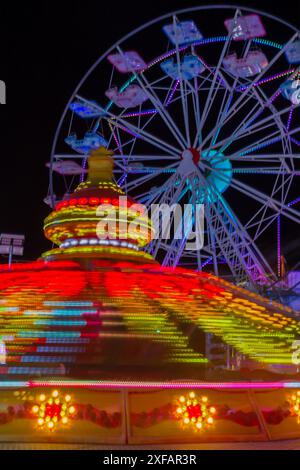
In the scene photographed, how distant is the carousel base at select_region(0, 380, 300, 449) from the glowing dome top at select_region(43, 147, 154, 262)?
3324 mm

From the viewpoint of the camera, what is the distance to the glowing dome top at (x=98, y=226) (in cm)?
938

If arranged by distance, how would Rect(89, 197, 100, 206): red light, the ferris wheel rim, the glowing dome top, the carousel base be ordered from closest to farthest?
the carousel base → the glowing dome top → Rect(89, 197, 100, 206): red light → the ferris wheel rim

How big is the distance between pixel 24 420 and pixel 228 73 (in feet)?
59.3

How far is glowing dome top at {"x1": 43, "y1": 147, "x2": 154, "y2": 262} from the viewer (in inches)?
369

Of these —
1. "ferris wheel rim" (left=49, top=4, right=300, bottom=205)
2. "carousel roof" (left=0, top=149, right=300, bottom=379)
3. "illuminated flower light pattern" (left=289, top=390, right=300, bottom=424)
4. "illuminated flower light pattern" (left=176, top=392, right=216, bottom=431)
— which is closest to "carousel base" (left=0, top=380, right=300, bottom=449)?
"illuminated flower light pattern" (left=176, top=392, right=216, bottom=431)

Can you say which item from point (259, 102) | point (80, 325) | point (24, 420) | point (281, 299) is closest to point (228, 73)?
point (259, 102)

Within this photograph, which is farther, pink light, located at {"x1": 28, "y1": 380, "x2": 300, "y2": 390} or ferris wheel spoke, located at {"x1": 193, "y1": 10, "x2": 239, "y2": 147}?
ferris wheel spoke, located at {"x1": 193, "y1": 10, "x2": 239, "y2": 147}

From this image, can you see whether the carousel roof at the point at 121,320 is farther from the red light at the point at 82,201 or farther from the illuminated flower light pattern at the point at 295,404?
the illuminated flower light pattern at the point at 295,404

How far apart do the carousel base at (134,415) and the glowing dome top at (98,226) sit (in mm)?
3324

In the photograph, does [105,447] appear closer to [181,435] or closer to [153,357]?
[181,435]

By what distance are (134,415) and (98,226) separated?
3922mm

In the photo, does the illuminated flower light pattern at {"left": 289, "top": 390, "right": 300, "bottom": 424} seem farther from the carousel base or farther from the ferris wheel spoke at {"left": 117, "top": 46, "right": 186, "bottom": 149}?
the ferris wheel spoke at {"left": 117, "top": 46, "right": 186, "bottom": 149}

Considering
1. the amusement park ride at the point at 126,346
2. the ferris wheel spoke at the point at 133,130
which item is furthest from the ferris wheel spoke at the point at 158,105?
the amusement park ride at the point at 126,346

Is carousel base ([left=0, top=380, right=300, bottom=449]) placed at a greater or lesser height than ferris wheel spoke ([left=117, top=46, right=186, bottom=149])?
lesser
